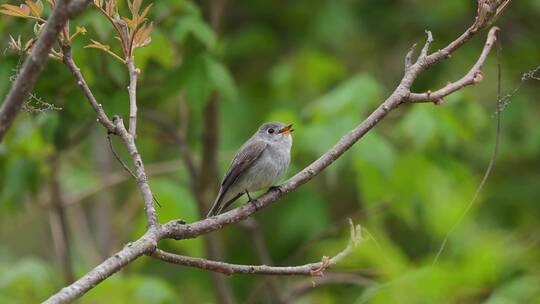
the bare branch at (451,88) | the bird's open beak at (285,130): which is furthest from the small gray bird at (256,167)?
the bare branch at (451,88)

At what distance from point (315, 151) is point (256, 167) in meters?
0.80

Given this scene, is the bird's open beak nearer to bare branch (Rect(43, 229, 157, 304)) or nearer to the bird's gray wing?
the bird's gray wing

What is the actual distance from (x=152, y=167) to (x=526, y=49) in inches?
136

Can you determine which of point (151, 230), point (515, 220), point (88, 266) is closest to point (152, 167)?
point (88, 266)

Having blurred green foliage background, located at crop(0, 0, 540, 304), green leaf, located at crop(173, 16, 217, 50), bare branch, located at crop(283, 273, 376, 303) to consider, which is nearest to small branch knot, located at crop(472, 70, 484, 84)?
blurred green foliage background, located at crop(0, 0, 540, 304)

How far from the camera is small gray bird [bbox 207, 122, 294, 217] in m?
4.56

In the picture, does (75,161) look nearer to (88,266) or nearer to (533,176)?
(88,266)

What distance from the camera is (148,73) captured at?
5594mm

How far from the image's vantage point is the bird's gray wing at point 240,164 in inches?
180

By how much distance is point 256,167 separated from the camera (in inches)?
183

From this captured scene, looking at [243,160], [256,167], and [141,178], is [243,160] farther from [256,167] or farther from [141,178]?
[141,178]

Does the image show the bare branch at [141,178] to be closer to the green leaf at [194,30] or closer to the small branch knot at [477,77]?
the small branch knot at [477,77]

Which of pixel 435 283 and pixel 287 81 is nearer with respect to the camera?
pixel 435 283

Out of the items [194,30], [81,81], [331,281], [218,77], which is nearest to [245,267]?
[81,81]
